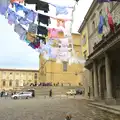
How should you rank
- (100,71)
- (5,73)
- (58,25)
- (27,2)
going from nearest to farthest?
(27,2), (58,25), (100,71), (5,73)

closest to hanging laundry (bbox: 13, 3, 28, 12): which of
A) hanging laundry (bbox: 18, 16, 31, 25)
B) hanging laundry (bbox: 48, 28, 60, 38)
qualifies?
hanging laundry (bbox: 18, 16, 31, 25)

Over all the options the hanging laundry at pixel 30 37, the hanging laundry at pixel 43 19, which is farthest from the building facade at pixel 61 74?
the hanging laundry at pixel 43 19

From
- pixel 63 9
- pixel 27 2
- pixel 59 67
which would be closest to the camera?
pixel 27 2

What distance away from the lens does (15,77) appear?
12425cm

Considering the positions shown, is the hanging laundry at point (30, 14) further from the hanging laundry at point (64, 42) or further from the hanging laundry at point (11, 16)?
the hanging laundry at point (64, 42)

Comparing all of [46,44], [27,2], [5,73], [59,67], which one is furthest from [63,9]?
[5,73]

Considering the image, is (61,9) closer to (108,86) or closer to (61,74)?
(108,86)

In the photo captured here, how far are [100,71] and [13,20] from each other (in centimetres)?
1315

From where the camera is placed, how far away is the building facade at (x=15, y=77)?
122938 mm

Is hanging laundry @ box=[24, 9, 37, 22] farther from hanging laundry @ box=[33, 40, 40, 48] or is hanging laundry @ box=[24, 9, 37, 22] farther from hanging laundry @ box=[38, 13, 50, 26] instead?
hanging laundry @ box=[33, 40, 40, 48]

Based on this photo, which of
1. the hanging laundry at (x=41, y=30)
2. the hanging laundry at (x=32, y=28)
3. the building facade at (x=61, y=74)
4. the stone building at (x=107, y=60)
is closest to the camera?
the hanging laundry at (x=32, y=28)

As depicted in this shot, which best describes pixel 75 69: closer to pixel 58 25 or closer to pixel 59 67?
pixel 59 67

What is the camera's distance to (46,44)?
1106 inches

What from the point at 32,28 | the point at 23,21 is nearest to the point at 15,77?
the point at 32,28
